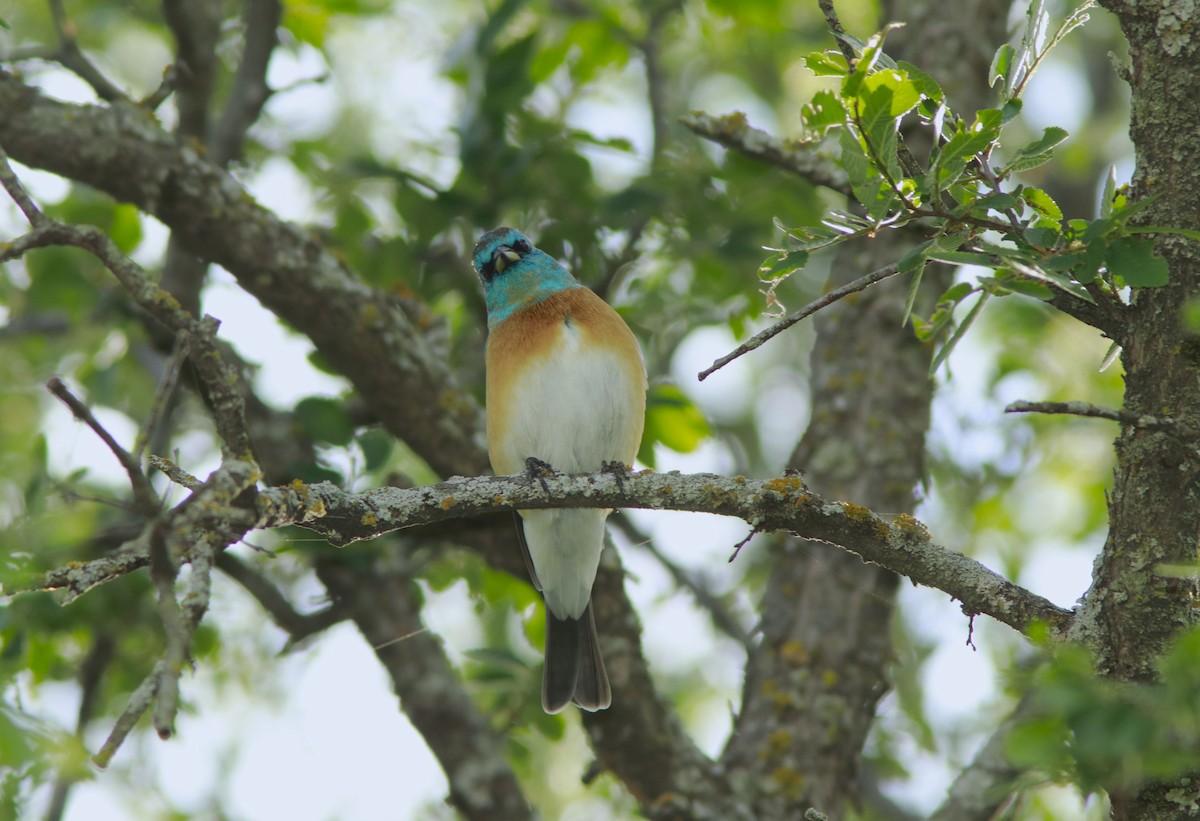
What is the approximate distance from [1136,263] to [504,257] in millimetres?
4210

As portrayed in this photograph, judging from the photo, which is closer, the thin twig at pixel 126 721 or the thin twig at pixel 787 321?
the thin twig at pixel 126 721

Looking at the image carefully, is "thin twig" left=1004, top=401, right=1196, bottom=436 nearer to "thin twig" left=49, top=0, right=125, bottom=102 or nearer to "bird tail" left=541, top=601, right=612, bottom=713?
"bird tail" left=541, top=601, right=612, bottom=713

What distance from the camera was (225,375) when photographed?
11.5ft

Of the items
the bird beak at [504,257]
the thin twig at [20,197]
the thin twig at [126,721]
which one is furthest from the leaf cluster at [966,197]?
the bird beak at [504,257]

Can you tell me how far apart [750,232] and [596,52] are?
1943mm

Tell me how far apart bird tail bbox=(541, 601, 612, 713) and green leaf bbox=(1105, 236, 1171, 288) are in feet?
11.3

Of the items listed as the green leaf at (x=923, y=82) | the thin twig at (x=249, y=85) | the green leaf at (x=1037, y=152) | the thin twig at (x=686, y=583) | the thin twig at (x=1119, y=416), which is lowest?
the thin twig at (x=1119, y=416)

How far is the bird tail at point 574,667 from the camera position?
216 inches

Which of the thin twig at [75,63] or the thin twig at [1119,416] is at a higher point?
the thin twig at [75,63]

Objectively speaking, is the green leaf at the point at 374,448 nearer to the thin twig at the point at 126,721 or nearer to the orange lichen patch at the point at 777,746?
the orange lichen patch at the point at 777,746

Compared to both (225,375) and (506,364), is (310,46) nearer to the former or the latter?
(506,364)

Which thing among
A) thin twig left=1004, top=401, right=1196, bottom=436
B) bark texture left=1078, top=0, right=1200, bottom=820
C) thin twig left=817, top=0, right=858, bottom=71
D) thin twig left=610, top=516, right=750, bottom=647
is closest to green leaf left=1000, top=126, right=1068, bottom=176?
bark texture left=1078, top=0, right=1200, bottom=820

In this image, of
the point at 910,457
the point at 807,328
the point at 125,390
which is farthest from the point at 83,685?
the point at 807,328

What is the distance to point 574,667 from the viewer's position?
567 cm
